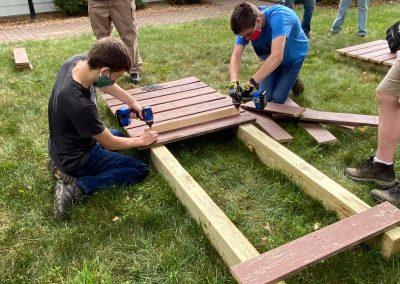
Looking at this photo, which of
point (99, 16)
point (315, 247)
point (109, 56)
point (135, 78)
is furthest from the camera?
point (135, 78)

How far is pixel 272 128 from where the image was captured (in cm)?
398

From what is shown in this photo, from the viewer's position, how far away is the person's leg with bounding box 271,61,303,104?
440 cm

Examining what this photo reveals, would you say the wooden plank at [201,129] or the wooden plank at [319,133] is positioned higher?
A: the wooden plank at [201,129]

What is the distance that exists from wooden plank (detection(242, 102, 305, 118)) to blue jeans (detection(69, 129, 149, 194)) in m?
1.48

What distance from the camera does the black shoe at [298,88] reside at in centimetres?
489

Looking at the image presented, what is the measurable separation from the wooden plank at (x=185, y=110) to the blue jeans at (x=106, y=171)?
0.61m

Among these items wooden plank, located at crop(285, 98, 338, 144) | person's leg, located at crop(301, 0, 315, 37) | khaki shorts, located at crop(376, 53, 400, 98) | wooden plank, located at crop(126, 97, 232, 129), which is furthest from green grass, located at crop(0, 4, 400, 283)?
person's leg, located at crop(301, 0, 315, 37)

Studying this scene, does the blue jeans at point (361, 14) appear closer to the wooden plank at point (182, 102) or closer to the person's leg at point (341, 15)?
the person's leg at point (341, 15)

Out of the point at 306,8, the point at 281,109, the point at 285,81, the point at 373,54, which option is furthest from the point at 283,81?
the point at 306,8

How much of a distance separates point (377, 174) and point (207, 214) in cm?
139

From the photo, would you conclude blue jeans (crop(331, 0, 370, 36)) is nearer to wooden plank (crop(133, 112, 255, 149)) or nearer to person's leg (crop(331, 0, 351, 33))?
person's leg (crop(331, 0, 351, 33))

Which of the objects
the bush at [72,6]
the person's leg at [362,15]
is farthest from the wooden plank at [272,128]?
the bush at [72,6]

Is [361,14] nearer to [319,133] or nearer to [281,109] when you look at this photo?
[281,109]

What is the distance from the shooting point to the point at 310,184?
3.03m
